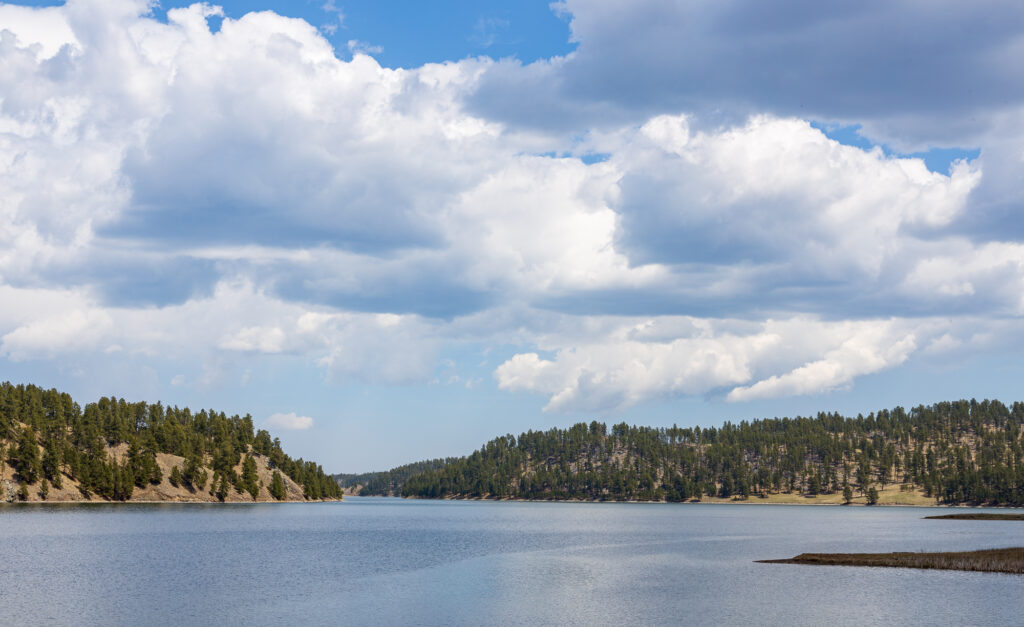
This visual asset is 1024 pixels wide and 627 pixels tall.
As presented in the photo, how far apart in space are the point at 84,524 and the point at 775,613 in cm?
14013

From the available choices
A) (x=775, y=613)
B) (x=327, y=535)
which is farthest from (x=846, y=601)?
(x=327, y=535)

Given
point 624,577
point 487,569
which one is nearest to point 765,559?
point 624,577

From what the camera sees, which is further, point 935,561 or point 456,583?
point 935,561

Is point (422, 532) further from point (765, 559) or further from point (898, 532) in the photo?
point (898, 532)

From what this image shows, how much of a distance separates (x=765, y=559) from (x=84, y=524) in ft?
414

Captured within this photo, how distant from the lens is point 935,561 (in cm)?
10412

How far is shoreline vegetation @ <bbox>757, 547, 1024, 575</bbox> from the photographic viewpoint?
329 feet

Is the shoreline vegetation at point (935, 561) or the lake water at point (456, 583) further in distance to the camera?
the shoreline vegetation at point (935, 561)

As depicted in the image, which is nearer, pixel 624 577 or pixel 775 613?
pixel 775 613

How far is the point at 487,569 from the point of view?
103500 mm

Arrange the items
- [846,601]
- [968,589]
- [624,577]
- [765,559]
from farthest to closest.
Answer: [765,559]
[624,577]
[968,589]
[846,601]

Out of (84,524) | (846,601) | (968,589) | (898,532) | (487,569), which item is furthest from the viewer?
(898,532)

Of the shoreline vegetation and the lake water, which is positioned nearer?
the lake water

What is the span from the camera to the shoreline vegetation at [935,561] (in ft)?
329
